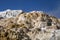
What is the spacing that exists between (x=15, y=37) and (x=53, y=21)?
7800 mm

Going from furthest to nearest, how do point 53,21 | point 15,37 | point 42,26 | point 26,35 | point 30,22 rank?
point 53,21 → point 30,22 → point 42,26 → point 26,35 → point 15,37

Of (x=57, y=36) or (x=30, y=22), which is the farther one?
(x=30, y=22)

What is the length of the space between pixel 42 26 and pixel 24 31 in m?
2.98

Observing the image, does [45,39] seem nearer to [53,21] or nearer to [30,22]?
[30,22]

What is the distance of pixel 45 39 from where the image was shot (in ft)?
49.1

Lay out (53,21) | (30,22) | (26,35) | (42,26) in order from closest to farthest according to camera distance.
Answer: (26,35)
(42,26)
(30,22)
(53,21)

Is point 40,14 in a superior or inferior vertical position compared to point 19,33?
superior

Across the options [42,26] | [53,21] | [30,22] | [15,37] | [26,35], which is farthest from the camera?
[53,21]

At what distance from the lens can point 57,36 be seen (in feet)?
48.6

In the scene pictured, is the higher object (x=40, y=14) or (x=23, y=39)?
(x=40, y=14)

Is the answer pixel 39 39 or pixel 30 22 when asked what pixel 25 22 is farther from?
pixel 39 39

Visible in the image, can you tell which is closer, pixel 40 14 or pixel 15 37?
pixel 15 37

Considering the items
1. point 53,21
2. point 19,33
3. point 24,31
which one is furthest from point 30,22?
point 19,33

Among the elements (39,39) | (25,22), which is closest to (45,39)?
(39,39)
